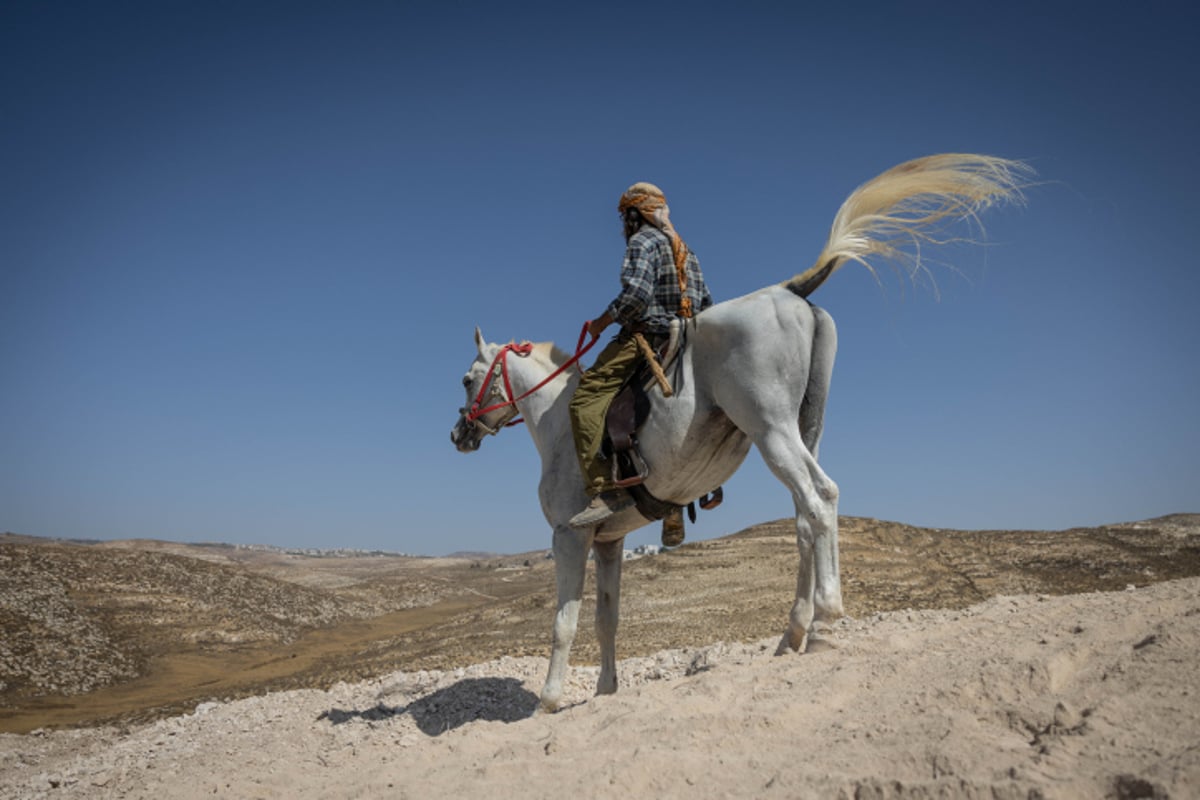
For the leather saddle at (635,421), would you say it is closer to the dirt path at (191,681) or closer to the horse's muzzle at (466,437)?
the horse's muzzle at (466,437)

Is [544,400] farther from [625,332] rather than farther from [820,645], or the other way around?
[820,645]

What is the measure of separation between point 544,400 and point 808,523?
9.67 ft

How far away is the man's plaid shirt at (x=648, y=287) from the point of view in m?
5.54

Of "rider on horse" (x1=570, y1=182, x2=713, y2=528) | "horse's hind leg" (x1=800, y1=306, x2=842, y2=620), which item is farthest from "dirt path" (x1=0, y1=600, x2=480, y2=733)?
"horse's hind leg" (x1=800, y1=306, x2=842, y2=620)

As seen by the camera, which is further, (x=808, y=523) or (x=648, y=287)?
(x=648, y=287)

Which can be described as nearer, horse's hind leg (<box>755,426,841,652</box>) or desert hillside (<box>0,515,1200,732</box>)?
horse's hind leg (<box>755,426,841,652</box>)

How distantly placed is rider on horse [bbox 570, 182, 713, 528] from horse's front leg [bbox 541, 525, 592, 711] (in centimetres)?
23

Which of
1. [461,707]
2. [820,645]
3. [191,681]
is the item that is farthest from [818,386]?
[191,681]

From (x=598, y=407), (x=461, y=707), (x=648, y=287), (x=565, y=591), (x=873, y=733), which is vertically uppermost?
(x=648, y=287)

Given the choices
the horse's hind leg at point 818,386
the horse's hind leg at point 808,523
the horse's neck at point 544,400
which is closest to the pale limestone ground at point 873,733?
the horse's hind leg at point 808,523

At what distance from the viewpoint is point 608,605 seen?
21.1 ft

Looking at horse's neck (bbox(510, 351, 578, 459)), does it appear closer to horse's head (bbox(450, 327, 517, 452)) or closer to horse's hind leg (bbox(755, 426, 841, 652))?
horse's head (bbox(450, 327, 517, 452))

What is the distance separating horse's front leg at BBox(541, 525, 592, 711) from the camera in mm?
5887

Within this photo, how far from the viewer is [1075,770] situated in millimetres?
2473
